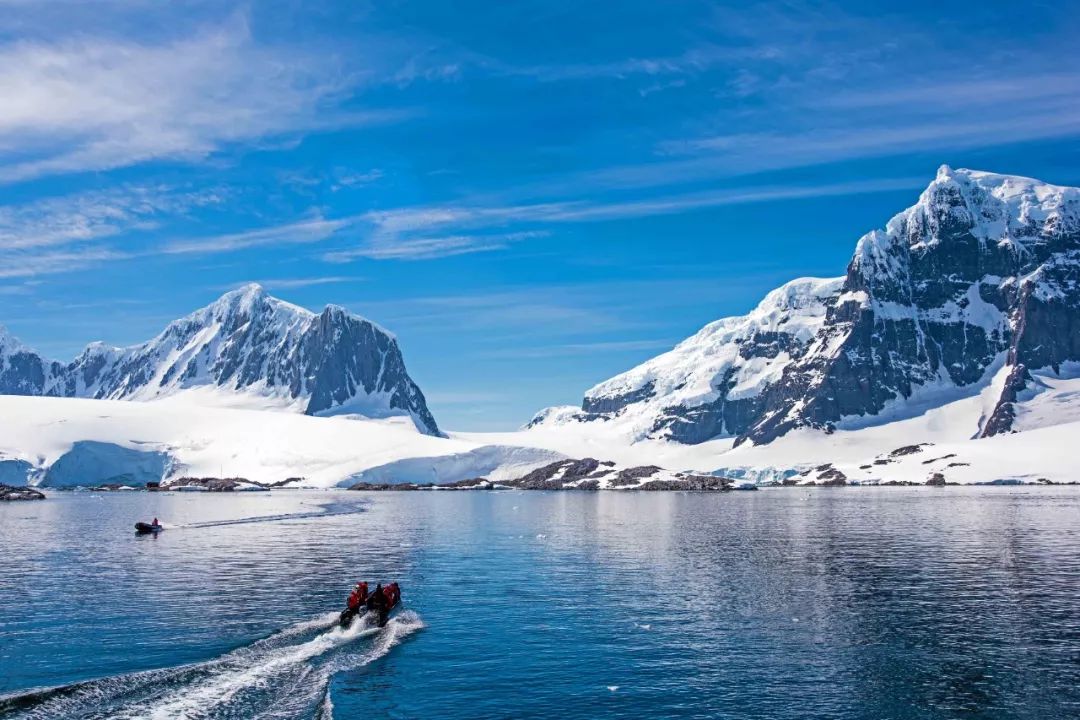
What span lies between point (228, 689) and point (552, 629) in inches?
664

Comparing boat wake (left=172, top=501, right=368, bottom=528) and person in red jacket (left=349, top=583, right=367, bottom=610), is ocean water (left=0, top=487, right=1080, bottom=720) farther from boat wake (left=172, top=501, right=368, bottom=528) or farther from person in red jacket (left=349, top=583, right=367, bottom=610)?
boat wake (left=172, top=501, right=368, bottom=528)

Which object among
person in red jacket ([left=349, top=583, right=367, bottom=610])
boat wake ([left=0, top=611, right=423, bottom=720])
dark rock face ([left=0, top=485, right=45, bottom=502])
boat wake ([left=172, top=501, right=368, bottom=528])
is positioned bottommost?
boat wake ([left=0, top=611, right=423, bottom=720])

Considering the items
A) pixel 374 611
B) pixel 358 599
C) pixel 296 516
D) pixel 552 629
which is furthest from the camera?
pixel 296 516

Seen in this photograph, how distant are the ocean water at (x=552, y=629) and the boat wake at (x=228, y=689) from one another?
12cm

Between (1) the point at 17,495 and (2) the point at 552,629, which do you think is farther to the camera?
(1) the point at 17,495

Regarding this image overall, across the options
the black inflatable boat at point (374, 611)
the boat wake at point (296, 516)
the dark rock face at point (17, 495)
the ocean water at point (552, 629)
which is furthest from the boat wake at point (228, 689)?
the dark rock face at point (17, 495)

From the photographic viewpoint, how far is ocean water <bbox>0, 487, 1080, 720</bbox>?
1348 inches

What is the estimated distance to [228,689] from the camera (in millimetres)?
35844

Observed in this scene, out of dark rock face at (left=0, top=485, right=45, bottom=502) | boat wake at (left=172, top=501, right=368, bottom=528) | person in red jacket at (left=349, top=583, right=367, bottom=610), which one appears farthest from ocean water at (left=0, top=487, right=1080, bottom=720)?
dark rock face at (left=0, top=485, right=45, bottom=502)

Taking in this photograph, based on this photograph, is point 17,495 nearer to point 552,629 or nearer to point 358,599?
point 358,599

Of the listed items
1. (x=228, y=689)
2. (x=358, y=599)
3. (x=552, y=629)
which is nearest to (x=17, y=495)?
(x=358, y=599)

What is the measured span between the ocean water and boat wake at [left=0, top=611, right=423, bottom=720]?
0.41 feet

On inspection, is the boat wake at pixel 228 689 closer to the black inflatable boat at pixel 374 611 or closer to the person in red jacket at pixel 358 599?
the black inflatable boat at pixel 374 611

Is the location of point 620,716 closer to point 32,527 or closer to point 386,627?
point 386,627
